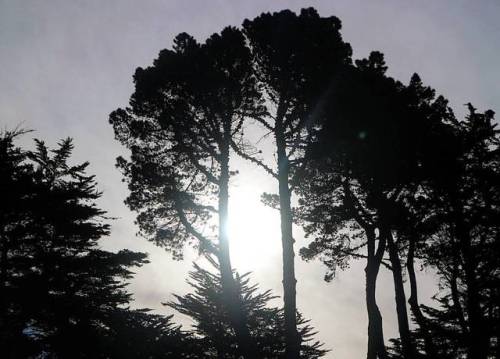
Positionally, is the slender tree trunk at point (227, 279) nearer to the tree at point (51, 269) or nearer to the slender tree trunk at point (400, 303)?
the tree at point (51, 269)

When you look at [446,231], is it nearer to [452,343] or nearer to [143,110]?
[452,343]

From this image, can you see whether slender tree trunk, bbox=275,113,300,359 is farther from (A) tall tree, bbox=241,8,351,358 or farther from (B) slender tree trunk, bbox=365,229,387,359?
(B) slender tree trunk, bbox=365,229,387,359

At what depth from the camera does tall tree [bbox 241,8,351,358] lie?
13797 mm

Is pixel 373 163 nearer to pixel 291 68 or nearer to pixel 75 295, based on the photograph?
pixel 291 68

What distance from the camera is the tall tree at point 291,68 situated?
45.3ft

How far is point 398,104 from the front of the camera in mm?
14586

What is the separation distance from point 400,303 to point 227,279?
26.2 feet

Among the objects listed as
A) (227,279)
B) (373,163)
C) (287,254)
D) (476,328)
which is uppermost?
(373,163)

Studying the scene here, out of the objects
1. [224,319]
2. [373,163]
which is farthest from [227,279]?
[373,163]

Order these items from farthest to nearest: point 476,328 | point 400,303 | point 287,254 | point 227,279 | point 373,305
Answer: point 373,305 < point 400,303 < point 227,279 < point 287,254 < point 476,328

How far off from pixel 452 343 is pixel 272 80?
36.5 ft

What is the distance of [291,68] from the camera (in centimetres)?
1438

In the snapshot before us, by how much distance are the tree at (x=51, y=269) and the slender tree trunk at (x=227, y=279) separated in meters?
3.55

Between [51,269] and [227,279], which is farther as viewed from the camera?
[51,269]
